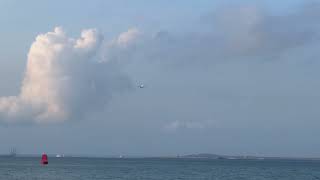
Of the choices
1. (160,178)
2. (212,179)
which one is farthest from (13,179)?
(212,179)

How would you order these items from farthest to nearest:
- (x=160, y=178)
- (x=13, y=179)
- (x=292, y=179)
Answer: (x=292, y=179) < (x=160, y=178) < (x=13, y=179)

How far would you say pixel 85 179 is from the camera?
103812 millimetres

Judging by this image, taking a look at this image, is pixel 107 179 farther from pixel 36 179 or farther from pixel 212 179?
pixel 212 179

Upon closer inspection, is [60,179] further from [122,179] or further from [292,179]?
[292,179]

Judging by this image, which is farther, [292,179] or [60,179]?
[292,179]

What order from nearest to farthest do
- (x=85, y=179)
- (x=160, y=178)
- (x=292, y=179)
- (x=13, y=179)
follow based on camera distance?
(x=13, y=179) < (x=85, y=179) < (x=160, y=178) < (x=292, y=179)

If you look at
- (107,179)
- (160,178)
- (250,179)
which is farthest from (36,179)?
(250,179)

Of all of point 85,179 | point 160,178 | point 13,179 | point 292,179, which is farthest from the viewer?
point 292,179

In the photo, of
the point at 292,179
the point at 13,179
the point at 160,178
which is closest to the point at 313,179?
the point at 292,179

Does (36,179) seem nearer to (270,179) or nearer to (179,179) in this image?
(179,179)

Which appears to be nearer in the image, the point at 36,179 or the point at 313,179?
the point at 36,179

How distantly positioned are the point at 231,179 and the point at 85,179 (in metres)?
28.0

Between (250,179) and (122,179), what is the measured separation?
84.8 ft

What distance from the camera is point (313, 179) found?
4835 inches
